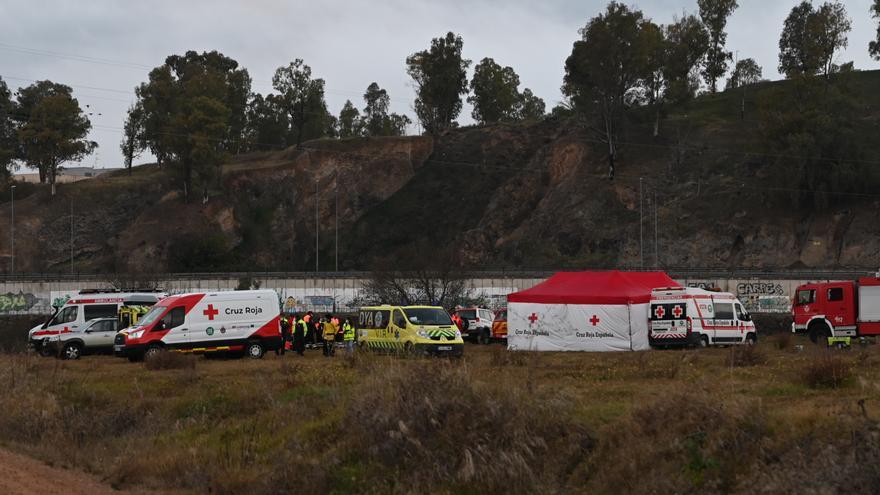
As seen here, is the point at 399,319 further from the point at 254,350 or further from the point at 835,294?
the point at 835,294

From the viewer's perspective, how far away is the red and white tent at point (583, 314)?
3312 cm

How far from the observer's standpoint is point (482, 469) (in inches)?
540

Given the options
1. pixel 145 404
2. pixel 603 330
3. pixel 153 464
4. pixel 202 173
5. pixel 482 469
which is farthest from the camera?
pixel 202 173

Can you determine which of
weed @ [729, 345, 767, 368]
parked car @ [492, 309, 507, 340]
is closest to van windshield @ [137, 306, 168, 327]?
parked car @ [492, 309, 507, 340]

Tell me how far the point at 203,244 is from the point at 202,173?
11861 millimetres

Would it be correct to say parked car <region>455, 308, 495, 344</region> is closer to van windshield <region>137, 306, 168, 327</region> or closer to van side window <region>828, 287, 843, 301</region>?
van side window <region>828, 287, 843, 301</region>

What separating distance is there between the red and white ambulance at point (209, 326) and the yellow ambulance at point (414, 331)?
3.69 meters

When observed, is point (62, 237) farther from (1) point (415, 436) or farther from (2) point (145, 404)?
(1) point (415, 436)

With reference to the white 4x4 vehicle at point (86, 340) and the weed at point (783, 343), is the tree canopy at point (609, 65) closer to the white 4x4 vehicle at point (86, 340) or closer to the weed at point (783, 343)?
the weed at point (783, 343)

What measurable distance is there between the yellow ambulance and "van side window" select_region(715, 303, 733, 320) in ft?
34.8

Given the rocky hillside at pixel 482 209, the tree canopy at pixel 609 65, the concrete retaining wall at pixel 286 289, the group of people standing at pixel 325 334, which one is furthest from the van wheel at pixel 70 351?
the tree canopy at pixel 609 65

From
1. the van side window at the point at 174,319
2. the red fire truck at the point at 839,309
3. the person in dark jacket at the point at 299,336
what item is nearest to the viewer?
the van side window at the point at 174,319

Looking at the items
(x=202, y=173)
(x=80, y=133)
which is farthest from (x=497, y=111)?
(x=80, y=133)

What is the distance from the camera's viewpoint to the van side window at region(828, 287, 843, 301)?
34531mm
